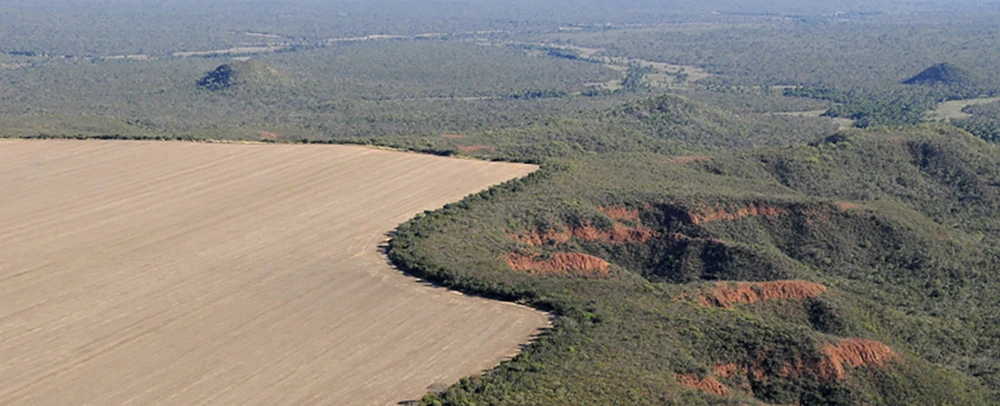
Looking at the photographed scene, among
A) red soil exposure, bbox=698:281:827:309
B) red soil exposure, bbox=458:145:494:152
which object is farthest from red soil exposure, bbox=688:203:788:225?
red soil exposure, bbox=458:145:494:152

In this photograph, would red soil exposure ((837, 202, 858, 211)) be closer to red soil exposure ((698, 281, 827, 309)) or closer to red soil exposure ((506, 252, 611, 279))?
red soil exposure ((698, 281, 827, 309))

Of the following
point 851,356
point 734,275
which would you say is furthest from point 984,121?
point 851,356

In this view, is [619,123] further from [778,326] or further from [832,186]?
[778,326]

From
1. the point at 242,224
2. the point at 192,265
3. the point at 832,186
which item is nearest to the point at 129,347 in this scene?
the point at 192,265

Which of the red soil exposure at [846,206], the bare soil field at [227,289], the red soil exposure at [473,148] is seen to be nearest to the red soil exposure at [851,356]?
the bare soil field at [227,289]

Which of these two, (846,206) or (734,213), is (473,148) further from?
(846,206)

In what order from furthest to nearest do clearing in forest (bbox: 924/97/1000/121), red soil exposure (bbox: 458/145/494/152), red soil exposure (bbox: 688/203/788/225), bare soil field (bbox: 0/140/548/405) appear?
clearing in forest (bbox: 924/97/1000/121)
red soil exposure (bbox: 458/145/494/152)
red soil exposure (bbox: 688/203/788/225)
bare soil field (bbox: 0/140/548/405)

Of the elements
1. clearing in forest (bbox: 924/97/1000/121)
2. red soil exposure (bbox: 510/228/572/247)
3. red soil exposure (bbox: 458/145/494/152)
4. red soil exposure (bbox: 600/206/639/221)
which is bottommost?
clearing in forest (bbox: 924/97/1000/121)

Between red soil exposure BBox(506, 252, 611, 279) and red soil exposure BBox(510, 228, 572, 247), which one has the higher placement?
red soil exposure BBox(506, 252, 611, 279)

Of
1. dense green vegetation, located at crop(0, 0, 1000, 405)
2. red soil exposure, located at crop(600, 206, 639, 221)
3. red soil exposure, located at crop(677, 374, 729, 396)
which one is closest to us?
red soil exposure, located at crop(677, 374, 729, 396)
